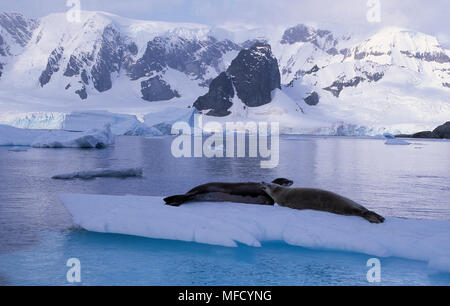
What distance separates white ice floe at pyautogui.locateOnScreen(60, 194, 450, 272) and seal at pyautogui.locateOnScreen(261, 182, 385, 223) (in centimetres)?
23

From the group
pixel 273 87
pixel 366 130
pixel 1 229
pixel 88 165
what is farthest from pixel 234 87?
pixel 1 229

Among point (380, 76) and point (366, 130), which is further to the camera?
point (380, 76)

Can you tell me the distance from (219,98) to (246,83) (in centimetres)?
1213

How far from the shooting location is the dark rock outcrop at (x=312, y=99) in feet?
554

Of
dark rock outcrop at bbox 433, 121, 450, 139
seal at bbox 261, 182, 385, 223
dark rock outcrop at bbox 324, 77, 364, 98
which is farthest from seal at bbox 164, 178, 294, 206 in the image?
dark rock outcrop at bbox 324, 77, 364, 98

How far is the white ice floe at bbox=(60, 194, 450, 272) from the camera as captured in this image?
7203mm

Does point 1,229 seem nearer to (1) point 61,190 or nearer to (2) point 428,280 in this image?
(1) point 61,190

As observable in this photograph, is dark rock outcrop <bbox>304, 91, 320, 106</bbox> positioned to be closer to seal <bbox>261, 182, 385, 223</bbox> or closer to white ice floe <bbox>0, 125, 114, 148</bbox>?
white ice floe <bbox>0, 125, 114, 148</bbox>

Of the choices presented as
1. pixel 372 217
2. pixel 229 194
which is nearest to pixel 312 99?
pixel 229 194

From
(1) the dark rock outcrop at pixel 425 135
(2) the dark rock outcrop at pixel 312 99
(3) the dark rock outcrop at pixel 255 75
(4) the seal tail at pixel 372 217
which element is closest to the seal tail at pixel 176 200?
(4) the seal tail at pixel 372 217

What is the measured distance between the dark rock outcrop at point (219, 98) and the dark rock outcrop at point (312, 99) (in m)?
26.0

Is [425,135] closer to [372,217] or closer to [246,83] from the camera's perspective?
[246,83]

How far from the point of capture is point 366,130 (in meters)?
95.0
